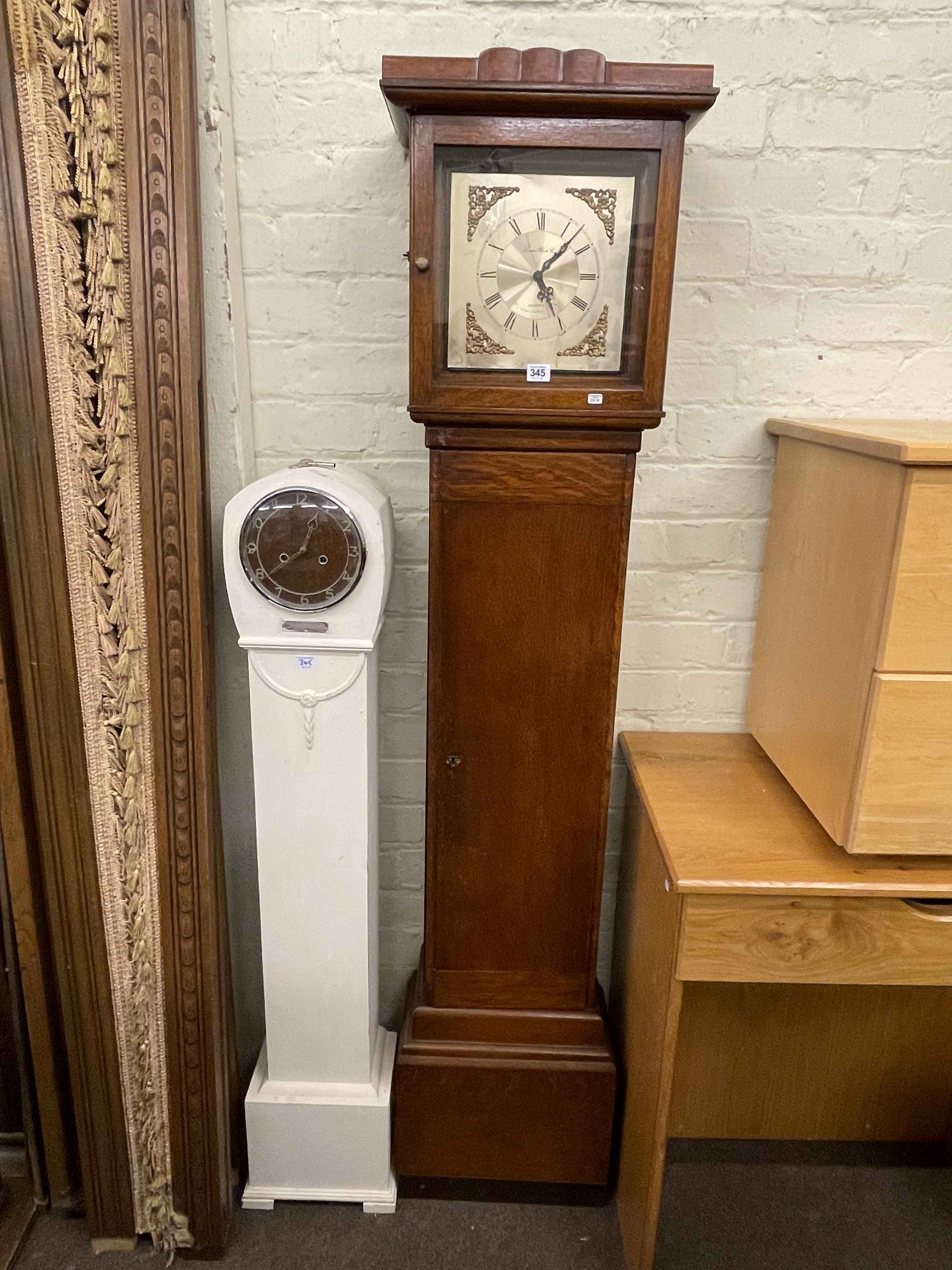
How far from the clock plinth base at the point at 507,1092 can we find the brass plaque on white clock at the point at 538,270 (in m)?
1.08

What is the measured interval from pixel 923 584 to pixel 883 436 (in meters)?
0.20

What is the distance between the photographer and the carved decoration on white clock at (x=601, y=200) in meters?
1.19

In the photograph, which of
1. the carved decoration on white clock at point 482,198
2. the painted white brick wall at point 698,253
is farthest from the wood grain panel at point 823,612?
the carved decoration on white clock at point 482,198

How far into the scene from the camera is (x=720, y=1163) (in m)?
1.75

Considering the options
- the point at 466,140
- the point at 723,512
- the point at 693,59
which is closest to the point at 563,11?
the point at 693,59

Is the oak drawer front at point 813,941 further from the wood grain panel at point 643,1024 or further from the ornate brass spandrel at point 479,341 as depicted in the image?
the ornate brass spandrel at point 479,341

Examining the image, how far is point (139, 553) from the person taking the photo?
1.34 m

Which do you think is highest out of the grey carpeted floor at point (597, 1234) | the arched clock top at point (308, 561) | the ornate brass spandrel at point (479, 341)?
the ornate brass spandrel at point (479, 341)

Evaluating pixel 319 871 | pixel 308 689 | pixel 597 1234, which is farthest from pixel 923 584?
pixel 597 1234

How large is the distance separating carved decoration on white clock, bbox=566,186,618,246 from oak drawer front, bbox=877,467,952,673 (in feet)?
1.68

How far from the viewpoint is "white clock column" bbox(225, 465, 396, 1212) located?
4.35 feet

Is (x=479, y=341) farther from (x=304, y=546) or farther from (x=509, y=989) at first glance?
(x=509, y=989)

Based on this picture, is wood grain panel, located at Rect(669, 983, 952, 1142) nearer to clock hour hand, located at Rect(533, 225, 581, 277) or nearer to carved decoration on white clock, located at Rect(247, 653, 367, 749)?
carved decoration on white clock, located at Rect(247, 653, 367, 749)

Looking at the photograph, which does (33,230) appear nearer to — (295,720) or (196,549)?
(196,549)
